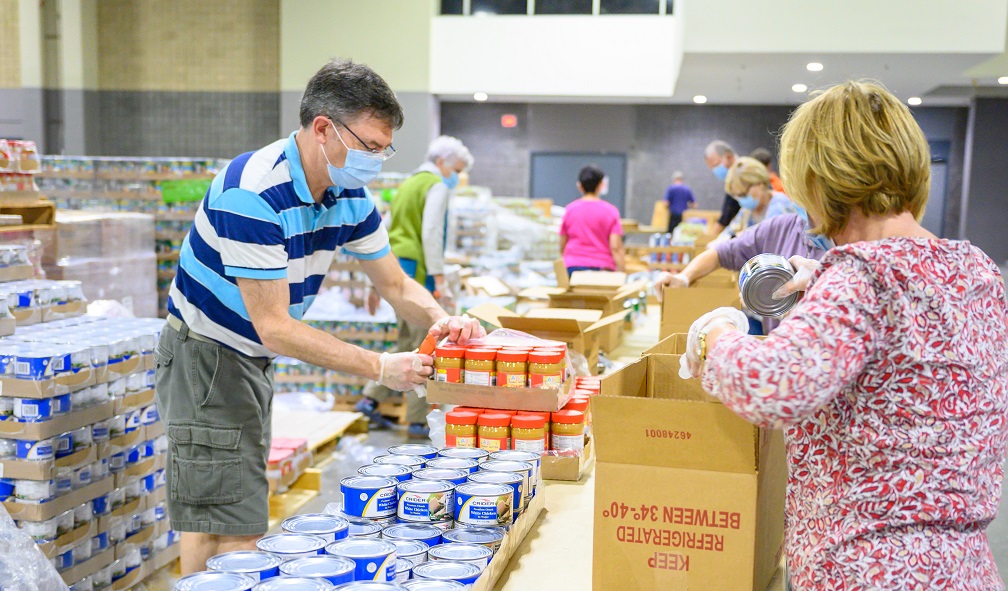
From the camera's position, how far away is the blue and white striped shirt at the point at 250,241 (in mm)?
2209

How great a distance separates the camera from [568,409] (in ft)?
8.46

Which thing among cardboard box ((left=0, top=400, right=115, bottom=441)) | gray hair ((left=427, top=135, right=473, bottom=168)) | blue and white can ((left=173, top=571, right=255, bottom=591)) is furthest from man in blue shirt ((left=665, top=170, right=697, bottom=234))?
blue and white can ((left=173, top=571, right=255, bottom=591))

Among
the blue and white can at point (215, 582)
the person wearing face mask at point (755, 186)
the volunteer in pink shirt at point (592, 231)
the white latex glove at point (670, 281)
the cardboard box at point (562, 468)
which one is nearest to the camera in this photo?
the blue and white can at point (215, 582)

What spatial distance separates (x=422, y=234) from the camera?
569cm

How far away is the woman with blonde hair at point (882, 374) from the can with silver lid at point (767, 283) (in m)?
0.56

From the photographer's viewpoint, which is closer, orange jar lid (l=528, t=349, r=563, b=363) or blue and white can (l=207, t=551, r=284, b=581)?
blue and white can (l=207, t=551, r=284, b=581)

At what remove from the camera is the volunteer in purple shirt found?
360 cm

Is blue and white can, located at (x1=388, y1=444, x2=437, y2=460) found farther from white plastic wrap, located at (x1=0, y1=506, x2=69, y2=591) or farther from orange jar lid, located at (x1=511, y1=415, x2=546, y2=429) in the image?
white plastic wrap, located at (x1=0, y1=506, x2=69, y2=591)

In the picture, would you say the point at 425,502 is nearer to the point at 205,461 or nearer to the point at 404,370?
the point at 404,370

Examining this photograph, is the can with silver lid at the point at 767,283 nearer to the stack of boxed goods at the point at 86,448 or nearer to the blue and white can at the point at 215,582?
the blue and white can at the point at 215,582

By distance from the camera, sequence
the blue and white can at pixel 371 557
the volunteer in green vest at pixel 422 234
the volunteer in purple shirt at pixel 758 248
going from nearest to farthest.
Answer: the blue and white can at pixel 371 557 < the volunteer in purple shirt at pixel 758 248 < the volunteer in green vest at pixel 422 234

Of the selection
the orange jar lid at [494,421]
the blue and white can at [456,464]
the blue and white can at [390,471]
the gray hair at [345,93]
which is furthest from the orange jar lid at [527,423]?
the gray hair at [345,93]

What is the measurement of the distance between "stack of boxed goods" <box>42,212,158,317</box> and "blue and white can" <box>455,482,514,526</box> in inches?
181

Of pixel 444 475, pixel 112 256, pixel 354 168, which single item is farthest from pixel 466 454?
pixel 112 256
